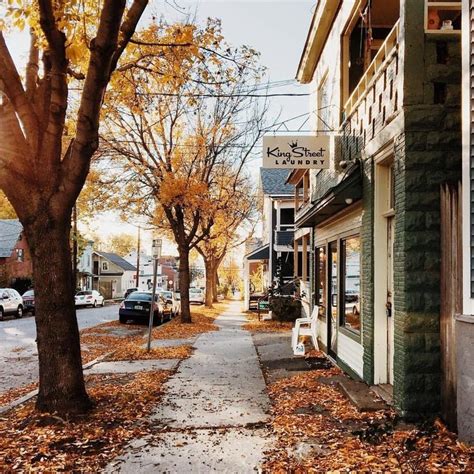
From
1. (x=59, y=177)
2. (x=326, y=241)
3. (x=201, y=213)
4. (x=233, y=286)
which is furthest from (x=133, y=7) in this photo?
(x=233, y=286)

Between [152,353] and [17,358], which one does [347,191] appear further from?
[17,358]

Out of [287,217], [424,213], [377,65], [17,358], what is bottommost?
[17,358]

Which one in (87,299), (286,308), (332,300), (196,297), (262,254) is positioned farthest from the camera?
(196,297)

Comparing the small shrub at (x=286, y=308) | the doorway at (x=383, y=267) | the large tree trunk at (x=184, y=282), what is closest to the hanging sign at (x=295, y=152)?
the doorway at (x=383, y=267)

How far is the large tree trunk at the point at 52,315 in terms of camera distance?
22.7 feet

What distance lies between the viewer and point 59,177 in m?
7.09

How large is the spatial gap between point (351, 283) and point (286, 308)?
1351 centimetres

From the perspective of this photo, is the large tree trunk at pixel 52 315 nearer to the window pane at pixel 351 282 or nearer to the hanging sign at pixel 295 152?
the hanging sign at pixel 295 152

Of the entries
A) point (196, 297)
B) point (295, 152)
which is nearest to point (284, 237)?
point (295, 152)

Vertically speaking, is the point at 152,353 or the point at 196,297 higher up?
the point at 152,353

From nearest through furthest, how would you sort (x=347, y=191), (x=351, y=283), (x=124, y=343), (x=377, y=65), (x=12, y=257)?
(x=377, y=65) < (x=347, y=191) < (x=351, y=283) < (x=124, y=343) < (x=12, y=257)

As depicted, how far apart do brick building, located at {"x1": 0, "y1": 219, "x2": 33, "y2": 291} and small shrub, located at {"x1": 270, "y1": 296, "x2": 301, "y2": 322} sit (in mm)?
26338

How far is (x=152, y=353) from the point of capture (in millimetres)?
13070

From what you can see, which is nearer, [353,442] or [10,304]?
[353,442]
